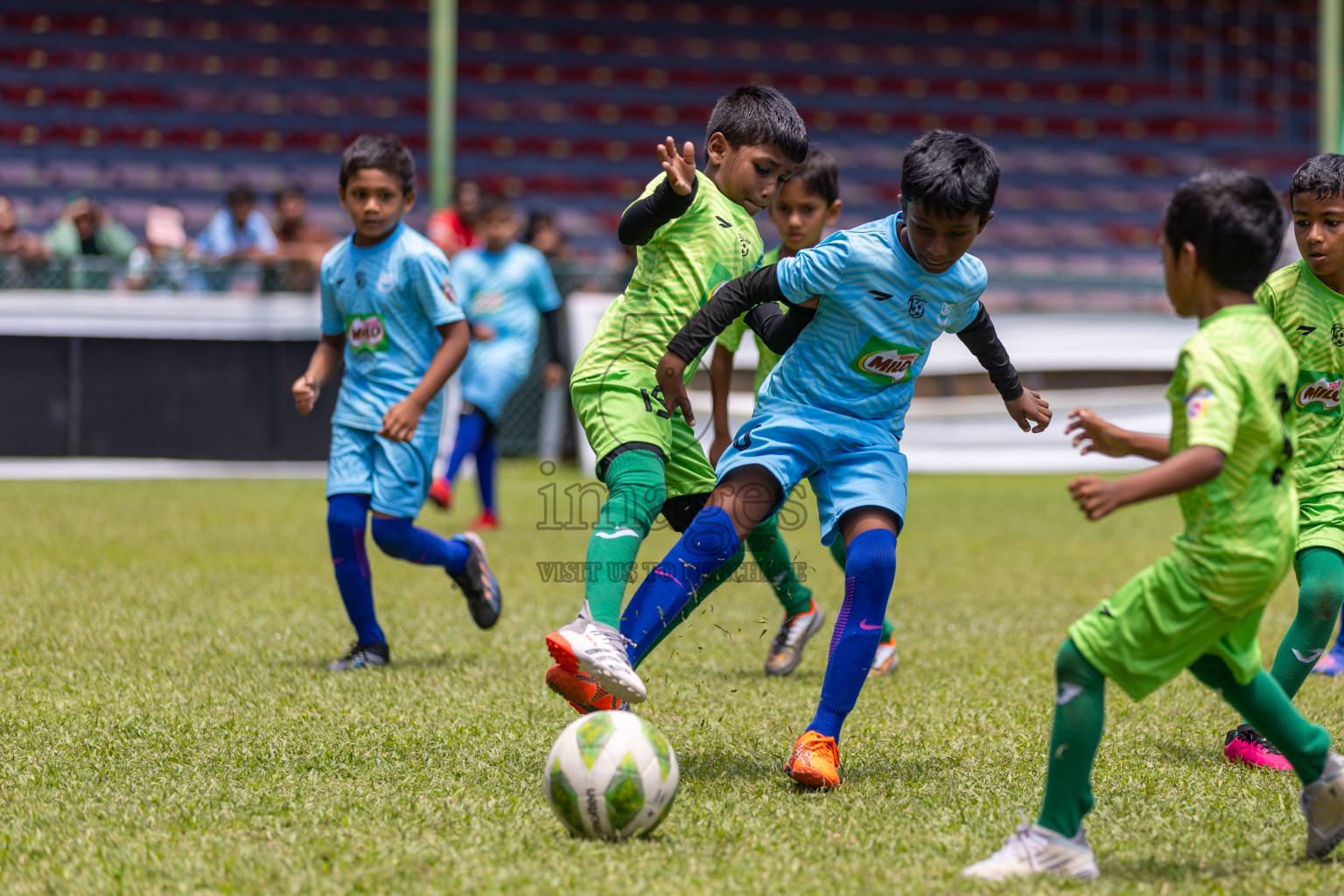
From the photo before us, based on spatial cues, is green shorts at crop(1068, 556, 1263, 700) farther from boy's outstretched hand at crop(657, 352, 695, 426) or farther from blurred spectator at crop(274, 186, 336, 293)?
blurred spectator at crop(274, 186, 336, 293)

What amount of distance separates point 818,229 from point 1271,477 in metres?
2.55

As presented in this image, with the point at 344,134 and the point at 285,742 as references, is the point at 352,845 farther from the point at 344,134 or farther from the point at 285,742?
the point at 344,134

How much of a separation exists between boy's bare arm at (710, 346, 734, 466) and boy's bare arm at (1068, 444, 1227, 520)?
7.14ft

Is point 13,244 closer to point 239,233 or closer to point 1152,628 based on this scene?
point 239,233

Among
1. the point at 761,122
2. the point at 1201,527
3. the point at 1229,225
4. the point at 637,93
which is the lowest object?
the point at 1201,527

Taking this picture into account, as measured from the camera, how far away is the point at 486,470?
28.5 ft

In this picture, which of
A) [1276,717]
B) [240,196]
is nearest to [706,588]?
[1276,717]

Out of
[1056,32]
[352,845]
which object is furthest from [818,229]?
[1056,32]

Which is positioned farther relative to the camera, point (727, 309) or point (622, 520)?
point (622, 520)

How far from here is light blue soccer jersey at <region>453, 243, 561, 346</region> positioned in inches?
365

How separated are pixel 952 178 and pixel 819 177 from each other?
6.10 feet

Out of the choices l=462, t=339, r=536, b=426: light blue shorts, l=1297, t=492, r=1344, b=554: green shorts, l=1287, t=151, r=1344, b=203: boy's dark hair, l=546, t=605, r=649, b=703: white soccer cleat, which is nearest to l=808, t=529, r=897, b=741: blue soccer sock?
l=546, t=605, r=649, b=703: white soccer cleat

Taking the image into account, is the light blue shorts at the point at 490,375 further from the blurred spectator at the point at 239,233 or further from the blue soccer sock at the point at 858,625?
the blue soccer sock at the point at 858,625

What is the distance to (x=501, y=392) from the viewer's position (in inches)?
352
